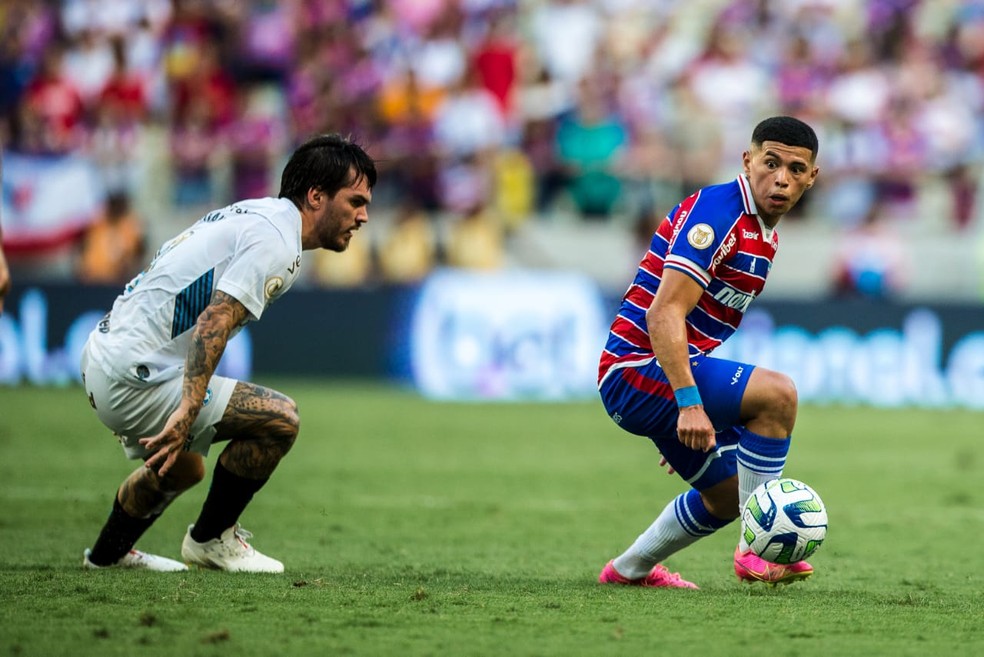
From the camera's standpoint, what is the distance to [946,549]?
7809 millimetres

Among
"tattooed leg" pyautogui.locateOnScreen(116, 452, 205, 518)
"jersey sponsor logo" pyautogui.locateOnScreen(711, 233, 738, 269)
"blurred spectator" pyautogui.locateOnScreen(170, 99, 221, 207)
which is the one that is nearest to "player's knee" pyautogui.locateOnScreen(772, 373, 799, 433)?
"jersey sponsor logo" pyautogui.locateOnScreen(711, 233, 738, 269)

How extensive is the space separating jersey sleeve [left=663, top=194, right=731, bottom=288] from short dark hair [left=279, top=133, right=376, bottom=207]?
132 cm

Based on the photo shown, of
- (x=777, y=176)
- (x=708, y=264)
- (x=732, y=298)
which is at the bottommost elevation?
(x=732, y=298)

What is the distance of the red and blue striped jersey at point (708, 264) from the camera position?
19.5 ft

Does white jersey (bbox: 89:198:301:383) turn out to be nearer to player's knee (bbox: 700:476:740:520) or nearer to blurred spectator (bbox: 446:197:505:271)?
player's knee (bbox: 700:476:740:520)

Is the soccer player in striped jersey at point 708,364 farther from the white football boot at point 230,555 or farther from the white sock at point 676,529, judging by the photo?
the white football boot at point 230,555

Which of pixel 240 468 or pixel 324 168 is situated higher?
pixel 324 168

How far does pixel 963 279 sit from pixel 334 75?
8.34 metres

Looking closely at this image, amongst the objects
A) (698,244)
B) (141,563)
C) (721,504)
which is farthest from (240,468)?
(698,244)

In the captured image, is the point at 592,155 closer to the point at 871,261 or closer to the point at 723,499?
the point at 871,261

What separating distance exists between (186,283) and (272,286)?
0.42m

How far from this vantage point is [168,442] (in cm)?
571

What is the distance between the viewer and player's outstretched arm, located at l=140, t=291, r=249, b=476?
18.7ft

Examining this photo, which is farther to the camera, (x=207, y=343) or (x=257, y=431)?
(x=257, y=431)
